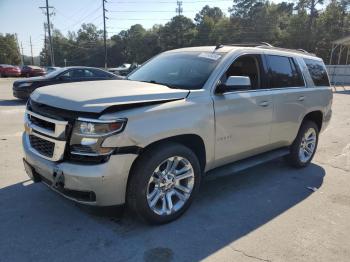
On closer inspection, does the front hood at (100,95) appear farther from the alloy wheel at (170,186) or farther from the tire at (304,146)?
the tire at (304,146)

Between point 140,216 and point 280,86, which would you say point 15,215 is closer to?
point 140,216

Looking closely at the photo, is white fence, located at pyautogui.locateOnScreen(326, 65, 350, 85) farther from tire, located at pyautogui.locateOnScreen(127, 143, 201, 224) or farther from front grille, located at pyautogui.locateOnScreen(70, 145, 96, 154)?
front grille, located at pyautogui.locateOnScreen(70, 145, 96, 154)

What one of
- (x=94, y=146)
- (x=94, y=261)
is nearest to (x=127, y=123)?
(x=94, y=146)

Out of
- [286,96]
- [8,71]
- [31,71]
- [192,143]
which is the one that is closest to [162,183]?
[192,143]

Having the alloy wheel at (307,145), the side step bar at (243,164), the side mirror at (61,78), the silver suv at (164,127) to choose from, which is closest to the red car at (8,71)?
the side mirror at (61,78)

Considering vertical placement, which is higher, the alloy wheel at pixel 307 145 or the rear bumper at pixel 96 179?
the rear bumper at pixel 96 179

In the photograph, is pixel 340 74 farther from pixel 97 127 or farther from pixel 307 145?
pixel 97 127

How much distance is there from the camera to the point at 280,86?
511cm

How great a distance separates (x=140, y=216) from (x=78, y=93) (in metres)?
1.40

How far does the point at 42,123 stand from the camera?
3.60 meters

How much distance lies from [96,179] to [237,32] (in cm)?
7636

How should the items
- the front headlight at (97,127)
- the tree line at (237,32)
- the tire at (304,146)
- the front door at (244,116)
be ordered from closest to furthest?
the front headlight at (97,127)
the front door at (244,116)
the tire at (304,146)
the tree line at (237,32)

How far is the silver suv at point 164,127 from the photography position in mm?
3197

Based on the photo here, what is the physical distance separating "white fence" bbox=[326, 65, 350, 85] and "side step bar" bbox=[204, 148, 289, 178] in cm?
3043
